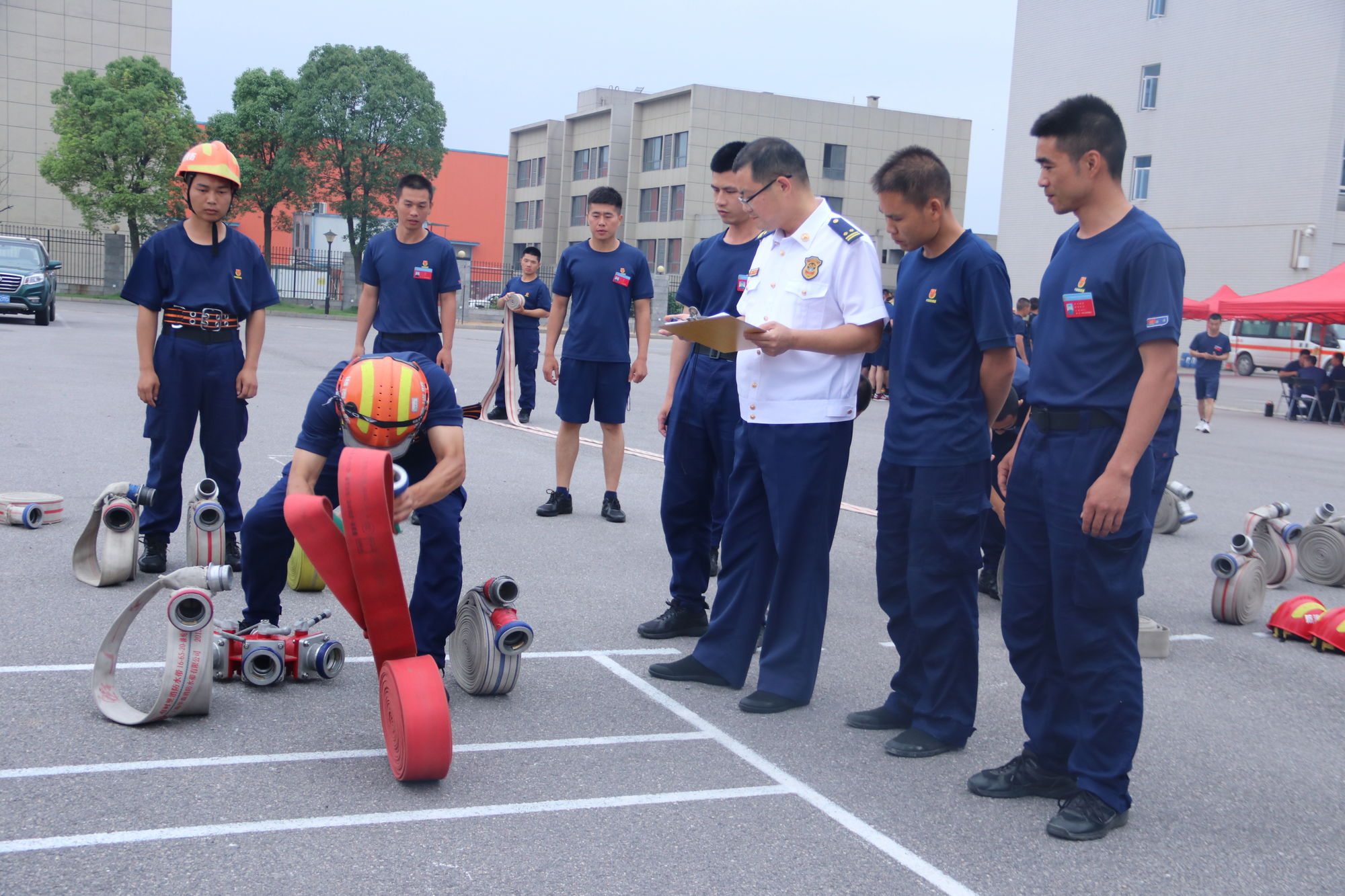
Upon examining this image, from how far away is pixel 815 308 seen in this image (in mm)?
4562

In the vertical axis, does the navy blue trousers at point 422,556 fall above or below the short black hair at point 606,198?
below

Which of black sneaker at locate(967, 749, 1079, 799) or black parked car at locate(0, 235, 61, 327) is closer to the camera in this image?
black sneaker at locate(967, 749, 1079, 799)

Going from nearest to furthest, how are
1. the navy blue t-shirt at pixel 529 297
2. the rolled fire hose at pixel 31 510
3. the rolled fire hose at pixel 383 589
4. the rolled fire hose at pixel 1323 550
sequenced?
the rolled fire hose at pixel 383 589 < the rolled fire hose at pixel 31 510 < the rolled fire hose at pixel 1323 550 < the navy blue t-shirt at pixel 529 297

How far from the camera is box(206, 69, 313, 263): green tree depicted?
160 ft

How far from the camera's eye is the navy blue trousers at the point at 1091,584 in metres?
3.67

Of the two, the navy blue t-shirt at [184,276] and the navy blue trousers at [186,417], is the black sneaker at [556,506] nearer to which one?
the navy blue trousers at [186,417]

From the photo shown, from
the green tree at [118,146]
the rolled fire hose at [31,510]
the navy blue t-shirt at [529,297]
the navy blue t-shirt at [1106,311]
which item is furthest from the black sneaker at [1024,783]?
the green tree at [118,146]

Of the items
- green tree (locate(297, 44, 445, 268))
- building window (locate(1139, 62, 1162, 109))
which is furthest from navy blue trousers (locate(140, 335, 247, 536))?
building window (locate(1139, 62, 1162, 109))

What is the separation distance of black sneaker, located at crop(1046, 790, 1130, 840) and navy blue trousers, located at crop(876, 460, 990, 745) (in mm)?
669

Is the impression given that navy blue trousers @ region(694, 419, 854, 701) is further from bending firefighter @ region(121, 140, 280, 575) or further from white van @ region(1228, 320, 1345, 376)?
white van @ region(1228, 320, 1345, 376)

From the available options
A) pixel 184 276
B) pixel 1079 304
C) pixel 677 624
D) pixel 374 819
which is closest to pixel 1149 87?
pixel 677 624

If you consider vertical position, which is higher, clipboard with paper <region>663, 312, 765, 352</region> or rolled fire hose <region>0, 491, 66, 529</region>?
clipboard with paper <region>663, 312, 765, 352</region>

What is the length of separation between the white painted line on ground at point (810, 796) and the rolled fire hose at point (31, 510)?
13.6ft

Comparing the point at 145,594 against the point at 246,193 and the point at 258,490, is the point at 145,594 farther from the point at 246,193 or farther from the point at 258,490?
the point at 246,193
